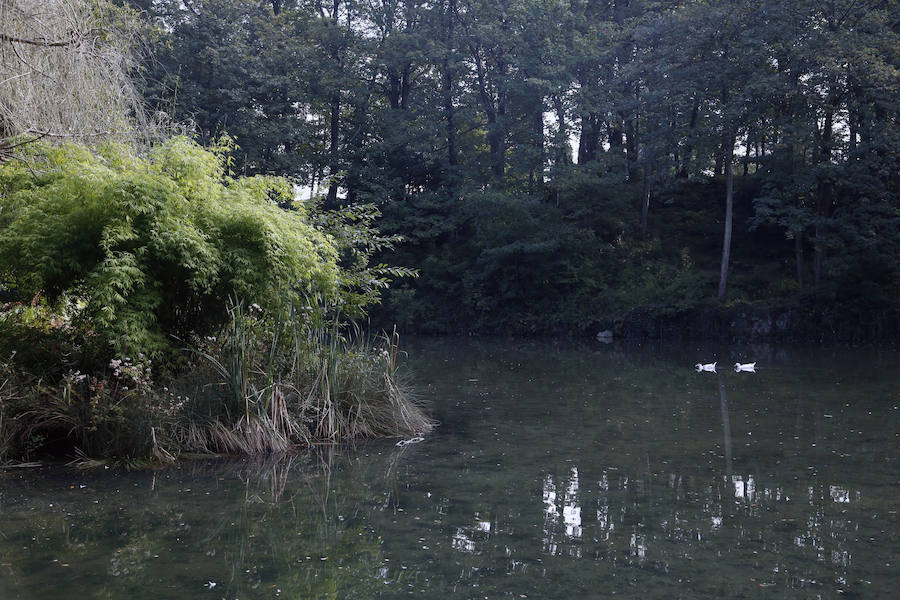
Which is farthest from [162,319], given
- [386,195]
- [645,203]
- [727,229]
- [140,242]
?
[645,203]

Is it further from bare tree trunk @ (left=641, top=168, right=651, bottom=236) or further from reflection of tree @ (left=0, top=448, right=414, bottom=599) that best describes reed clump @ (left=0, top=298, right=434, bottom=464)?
bare tree trunk @ (left=641, top=168, right=651, bottom=236)

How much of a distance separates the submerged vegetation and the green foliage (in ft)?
0.06

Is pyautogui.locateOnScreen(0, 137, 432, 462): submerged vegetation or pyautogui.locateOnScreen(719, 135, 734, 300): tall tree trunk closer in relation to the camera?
pyautogui.locateOnScreen(0, 137, 432, 462): submerged vegetation

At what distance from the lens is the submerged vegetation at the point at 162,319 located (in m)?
7.04

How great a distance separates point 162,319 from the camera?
8.09 metres

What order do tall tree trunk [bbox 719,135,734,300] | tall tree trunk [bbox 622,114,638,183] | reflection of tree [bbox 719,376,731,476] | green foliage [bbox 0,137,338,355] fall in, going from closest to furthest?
green foliage [bbox 0,137,338,355] < reflection of tree [bbox 719,376,731,476] < tall tree trunk [bbox 719,135,734,300] < tall tree trunk [bbox 622,114,638,183]

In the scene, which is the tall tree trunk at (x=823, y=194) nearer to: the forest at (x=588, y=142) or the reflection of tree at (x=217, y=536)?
the forest at (x=588, y=142)

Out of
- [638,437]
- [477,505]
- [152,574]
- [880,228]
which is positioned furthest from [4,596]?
[880,228]

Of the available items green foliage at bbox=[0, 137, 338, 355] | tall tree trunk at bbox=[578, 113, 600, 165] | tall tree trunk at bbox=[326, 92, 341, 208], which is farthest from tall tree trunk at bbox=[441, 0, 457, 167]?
green foliage at bbox=[0, 137, 338, 355]

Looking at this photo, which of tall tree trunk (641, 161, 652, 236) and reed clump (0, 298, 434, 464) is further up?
tall tree trunk (641, 161, 652, 236)

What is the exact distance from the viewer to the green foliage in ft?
22.8

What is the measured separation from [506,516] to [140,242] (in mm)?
4298

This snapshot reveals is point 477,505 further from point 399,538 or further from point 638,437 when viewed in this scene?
point 638,437

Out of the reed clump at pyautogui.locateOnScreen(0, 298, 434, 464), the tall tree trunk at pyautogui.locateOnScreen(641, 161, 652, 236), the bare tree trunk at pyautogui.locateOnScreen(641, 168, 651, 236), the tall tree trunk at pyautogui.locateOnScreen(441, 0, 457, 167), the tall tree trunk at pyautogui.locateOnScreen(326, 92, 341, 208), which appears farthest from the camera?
the tall tree trunk at pyautogui.locateOnScreen(326, 92, 341, 208)
